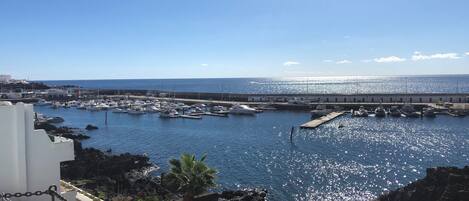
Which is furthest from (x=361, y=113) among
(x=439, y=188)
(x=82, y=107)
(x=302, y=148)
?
(x=82, y=107)

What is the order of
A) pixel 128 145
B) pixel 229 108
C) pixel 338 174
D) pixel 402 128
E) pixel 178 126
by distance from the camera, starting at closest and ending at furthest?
pixel 338 174 < pixel 128 145 < pixel 402 128 < pixel 178 126 < pixel 229 108

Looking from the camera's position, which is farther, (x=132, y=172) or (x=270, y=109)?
(x=270, y=109)

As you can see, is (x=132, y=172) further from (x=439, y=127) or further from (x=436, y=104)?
(x=436, y=104)

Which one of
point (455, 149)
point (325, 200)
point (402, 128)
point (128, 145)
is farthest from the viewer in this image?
point (402, 128)

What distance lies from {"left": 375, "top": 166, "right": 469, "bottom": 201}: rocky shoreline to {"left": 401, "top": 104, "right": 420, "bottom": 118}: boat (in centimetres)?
5614

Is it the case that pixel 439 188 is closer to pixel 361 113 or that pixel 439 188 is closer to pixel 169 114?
pixel 361 113

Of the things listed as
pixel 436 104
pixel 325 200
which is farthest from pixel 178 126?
pixel 436 104

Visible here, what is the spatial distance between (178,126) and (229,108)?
22551mm

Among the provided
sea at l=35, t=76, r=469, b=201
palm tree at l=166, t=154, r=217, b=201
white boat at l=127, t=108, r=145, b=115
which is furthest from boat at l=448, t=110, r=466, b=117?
palm tree at l=166, t=154, r=217, b=201

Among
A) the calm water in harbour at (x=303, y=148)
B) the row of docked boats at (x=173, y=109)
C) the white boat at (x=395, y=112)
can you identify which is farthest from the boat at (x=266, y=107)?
the white boat at (x=395, y=112)

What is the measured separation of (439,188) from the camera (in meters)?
26.6

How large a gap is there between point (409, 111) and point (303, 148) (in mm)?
40893

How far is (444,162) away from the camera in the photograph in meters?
43.4

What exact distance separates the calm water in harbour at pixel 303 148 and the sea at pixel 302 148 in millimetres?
71
